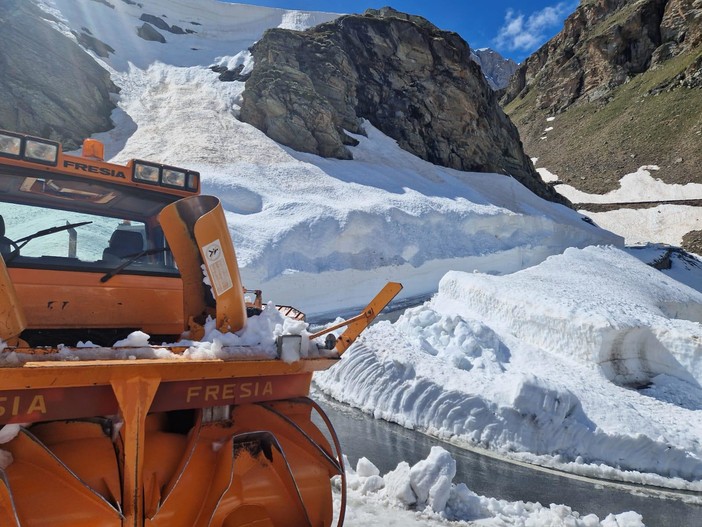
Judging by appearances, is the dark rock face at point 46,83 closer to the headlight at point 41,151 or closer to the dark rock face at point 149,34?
the dark rock face at point 149,34

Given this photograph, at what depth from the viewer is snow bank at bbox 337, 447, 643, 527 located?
375cm

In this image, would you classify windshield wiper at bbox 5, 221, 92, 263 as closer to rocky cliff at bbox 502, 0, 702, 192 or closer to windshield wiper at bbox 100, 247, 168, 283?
windshield wiper at bbox 100, 247, 168, 283

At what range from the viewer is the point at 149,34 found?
1296 inches

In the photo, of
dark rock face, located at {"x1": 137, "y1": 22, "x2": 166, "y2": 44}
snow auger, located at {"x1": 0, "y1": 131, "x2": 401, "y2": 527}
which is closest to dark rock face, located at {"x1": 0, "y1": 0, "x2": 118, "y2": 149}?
dark rock face, located at {"x1": 137, "y1": 22, "x2": 166, "y2": 44}

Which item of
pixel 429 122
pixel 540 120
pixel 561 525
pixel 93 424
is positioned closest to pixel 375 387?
pixel 561 525

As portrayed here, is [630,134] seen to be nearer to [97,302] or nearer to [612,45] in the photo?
[612,45]

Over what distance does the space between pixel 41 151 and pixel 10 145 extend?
0.14m

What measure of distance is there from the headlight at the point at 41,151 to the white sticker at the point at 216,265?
1175mm

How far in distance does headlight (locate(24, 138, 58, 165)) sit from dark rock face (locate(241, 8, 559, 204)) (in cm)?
1956

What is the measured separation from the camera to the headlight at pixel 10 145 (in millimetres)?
2637

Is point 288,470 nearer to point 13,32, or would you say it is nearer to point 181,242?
point 181,242

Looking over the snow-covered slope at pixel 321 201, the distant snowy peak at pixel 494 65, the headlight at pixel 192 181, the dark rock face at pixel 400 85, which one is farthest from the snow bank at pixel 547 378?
the distant snowy peak at pixel 494 65

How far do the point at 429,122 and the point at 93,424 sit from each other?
27.2 metres

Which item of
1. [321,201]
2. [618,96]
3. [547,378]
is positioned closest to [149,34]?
[321,201]
